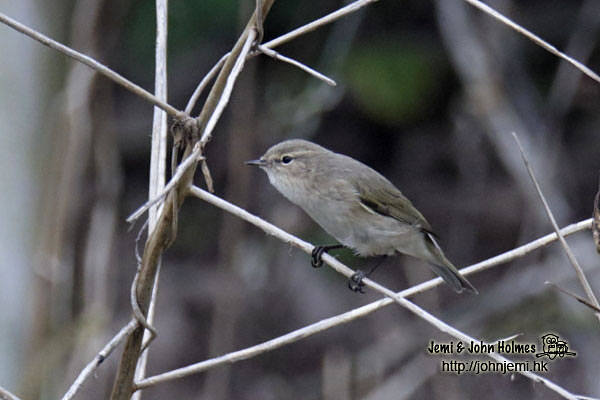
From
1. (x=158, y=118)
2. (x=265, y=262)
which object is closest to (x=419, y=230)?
(x=158, y=118)

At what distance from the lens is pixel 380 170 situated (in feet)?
20.6

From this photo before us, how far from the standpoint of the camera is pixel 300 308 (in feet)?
18.9

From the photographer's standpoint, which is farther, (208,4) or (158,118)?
(208,4)

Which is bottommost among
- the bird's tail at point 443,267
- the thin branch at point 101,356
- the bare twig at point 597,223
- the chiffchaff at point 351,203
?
the thin branch at point 101,356

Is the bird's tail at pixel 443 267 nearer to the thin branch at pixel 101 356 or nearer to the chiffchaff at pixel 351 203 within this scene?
the chiffchaff at pixel 351 203

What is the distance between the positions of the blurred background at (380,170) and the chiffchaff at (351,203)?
0.70m

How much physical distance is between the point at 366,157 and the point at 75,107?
3.57 m

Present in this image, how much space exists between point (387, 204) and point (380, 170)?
9.59 ft

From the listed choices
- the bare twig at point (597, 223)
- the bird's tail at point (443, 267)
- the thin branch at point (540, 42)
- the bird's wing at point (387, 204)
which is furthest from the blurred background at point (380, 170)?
the bare twig at point (597, 223)

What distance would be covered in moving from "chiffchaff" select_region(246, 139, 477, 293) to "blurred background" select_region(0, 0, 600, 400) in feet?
2.30

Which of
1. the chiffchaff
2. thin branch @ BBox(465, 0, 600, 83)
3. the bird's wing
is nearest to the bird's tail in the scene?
the chiffchaff

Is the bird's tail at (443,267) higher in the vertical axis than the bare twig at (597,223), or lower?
lower

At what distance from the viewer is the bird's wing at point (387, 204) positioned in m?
3.34

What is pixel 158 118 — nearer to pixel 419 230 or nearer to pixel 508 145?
pixel 419 230
